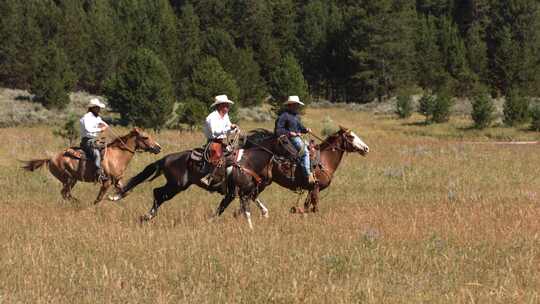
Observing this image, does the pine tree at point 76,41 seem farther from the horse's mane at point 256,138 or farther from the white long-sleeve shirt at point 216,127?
the white long-sleeve shirt at point 216,127

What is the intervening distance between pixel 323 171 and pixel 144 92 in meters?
30.0

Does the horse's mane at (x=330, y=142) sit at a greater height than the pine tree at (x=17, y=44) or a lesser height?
lesser

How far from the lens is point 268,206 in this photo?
43.2 feet

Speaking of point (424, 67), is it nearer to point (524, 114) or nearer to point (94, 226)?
point (524, 114)

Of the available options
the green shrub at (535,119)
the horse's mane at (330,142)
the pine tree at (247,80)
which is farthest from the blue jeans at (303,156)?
the pine tree at (247,80)

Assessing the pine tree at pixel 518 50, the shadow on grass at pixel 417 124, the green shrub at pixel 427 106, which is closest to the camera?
the green shrub at pixel 427 106

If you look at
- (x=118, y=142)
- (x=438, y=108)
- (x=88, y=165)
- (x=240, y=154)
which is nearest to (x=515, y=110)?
(x=438, y=108)

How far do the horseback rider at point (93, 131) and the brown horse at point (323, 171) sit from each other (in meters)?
4.04

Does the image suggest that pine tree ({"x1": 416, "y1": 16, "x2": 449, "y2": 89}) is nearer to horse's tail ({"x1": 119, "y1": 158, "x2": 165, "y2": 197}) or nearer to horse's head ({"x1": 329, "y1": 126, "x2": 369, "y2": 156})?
horse's head ({"x1": 329, "y1": 126, "x2": 369, "y2": 156})

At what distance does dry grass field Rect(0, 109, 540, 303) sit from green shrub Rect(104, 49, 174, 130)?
2483cm

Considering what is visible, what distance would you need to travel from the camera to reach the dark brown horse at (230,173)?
11.1m

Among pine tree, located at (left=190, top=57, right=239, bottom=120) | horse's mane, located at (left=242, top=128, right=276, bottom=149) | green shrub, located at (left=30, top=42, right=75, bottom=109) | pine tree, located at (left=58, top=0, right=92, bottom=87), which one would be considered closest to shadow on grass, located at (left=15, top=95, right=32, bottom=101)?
green shrub, located at (left=30, top=42, right=75, bottom=109)

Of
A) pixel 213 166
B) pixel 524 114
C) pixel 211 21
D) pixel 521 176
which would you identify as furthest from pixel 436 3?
pixel 213 166

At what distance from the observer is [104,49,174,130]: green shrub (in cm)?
4016
